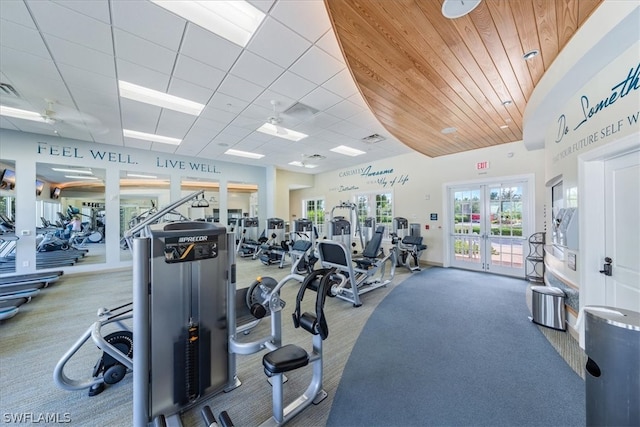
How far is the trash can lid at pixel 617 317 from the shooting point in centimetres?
105

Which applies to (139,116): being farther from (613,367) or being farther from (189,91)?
(613,367)

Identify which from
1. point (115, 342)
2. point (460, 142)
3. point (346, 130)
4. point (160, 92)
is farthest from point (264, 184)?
point (115, 342)

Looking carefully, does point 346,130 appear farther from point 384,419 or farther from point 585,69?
point 384,419

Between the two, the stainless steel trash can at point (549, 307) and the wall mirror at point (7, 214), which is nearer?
the stainless steel trash can at point (549, 307)

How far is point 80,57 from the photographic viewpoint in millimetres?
2725

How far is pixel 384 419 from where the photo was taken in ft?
5.55

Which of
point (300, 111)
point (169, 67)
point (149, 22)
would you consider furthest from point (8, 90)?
point (300, 111)

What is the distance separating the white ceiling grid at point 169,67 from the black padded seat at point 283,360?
106 inches

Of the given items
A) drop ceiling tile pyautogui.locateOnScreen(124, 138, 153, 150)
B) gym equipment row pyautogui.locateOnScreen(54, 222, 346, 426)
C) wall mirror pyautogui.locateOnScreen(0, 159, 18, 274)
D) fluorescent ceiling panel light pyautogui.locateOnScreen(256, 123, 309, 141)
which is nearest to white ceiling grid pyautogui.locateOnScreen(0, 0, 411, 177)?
fluorescent ceiling panel light pyautogui.locateOnScreen(256, 123, 309, 141)

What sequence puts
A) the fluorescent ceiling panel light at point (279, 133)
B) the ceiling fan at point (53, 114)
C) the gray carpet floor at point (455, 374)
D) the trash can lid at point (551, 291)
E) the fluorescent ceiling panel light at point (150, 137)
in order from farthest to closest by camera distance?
the fluorescent ceiling panel light at point (150, 137), the fluorescent ceiling panel light at point (279, 133), the ceiling fan at point (53, 114), the trash can lid at point (551, 291), the gray carpet floor at point (455, 374)

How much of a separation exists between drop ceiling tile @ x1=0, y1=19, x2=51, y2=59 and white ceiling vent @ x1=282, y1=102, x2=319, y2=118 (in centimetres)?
283

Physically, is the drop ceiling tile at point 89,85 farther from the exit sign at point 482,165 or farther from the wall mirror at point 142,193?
the exit sign at point 482,165

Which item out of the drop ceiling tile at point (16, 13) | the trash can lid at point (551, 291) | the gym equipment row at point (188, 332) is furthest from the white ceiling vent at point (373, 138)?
the drop ceiling tile at point (16, 13)

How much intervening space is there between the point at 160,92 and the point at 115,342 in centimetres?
334
